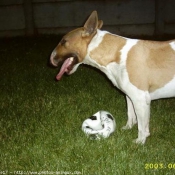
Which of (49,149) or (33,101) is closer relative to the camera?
(49,149)

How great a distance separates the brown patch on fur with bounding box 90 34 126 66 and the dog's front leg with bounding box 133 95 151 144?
1.96ft

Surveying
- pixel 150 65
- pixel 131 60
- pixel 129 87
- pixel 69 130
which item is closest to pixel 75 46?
pixel 131 60

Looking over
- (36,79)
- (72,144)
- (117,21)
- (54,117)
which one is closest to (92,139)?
(72,144)

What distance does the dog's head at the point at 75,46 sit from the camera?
3625 mm

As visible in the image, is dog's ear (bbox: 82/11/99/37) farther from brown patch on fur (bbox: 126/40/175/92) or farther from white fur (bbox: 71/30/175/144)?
brown patch on fur (bbox: 126/40/175/92)

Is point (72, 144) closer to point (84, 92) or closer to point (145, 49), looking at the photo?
point (145, 49)

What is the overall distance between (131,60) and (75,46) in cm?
74

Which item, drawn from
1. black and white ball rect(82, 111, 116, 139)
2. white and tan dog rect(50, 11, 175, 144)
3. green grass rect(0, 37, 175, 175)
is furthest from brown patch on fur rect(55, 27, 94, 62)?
green grass rect(0, 37, 175, 175)

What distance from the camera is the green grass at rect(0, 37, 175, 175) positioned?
3199mm

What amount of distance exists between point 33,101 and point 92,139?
1979mm

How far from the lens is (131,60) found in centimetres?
350

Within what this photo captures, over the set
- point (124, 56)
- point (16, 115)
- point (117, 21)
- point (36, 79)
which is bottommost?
point (16, 115)

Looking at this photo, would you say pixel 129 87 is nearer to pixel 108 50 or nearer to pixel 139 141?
pixel 108 50

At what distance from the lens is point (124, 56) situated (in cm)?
353
